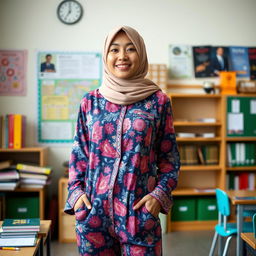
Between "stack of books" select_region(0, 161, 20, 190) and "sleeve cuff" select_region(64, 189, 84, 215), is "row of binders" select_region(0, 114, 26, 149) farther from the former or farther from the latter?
"sleeve cuff" select_region(64, 189, 84, 215)

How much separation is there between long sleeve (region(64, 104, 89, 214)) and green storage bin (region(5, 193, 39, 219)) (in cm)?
233

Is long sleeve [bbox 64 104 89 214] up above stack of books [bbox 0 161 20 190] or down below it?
above

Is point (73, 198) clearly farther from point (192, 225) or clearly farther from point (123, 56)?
point (192, 225)

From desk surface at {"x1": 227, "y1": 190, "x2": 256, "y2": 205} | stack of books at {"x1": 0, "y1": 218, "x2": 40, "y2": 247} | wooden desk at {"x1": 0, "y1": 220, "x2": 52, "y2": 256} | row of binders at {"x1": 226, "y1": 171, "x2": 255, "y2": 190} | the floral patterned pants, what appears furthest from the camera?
row of binders at {"x1": 226, "y1": 171, "x2": 255, "y2": 190}

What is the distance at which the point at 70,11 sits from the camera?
3828mm

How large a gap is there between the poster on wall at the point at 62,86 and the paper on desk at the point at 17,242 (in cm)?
226

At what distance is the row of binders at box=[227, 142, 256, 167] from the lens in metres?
3.87

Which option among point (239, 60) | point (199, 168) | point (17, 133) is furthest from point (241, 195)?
point (17, 133)

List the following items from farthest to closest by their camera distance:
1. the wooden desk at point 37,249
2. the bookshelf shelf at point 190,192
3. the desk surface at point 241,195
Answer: the bookshelf shelf at point 190,192
the desk surface at point 241,195
the wooden desk at point 37,249

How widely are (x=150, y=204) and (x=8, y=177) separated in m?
2.52

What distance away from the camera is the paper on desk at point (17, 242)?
159 centimetres

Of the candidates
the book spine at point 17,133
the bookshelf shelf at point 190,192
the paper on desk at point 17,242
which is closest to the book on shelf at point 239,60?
the bookshelf shelf at point 190,192

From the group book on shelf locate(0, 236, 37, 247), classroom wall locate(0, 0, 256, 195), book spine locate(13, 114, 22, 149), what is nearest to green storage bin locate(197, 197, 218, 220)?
classroom wall locate(0, 0, 256, 195)

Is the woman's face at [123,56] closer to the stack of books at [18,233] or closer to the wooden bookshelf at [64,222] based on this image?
the stack of books at [18,233]
